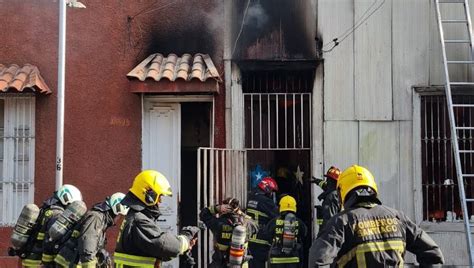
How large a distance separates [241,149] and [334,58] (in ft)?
6.47

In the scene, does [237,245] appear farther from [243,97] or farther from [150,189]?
[243,97]

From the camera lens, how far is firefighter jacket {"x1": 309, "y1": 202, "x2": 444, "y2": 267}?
4680 mm

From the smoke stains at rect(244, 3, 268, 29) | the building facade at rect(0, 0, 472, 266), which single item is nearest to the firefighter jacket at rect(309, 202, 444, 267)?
the building facade at rect(0, 0, 472, 266)

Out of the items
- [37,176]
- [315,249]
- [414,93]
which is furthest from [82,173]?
[315,249]

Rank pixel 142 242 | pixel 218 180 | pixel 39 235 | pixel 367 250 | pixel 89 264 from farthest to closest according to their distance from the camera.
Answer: pixel 218 180
pixel 39 235
pixel 89 264
pixel 142 242
pixel 367 250

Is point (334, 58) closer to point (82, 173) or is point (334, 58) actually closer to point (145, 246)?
point (82, 173)

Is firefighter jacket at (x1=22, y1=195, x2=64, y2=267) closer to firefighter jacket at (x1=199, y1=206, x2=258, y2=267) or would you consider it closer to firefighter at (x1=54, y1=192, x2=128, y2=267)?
firefighter at (x1=54, y1=192, x2=128, y2=267)

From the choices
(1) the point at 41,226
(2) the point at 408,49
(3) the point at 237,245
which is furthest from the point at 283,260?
(2) the point at 408,49

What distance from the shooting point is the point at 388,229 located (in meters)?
4.84

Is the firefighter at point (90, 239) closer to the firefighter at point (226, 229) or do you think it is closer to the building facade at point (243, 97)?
the firefighter at point (226, 229)

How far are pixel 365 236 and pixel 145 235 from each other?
1966 millimetres

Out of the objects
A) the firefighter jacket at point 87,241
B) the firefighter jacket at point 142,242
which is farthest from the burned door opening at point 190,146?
the firefighter jacket at point 142,242

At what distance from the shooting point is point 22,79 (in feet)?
Result: 31.2

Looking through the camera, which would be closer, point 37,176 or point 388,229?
point 388,229
